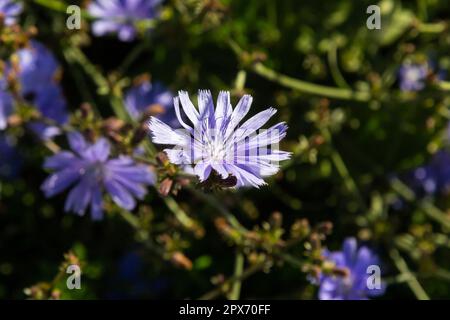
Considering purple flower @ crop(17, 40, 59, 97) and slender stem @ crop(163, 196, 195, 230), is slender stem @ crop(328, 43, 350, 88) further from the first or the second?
purple flower @ crop(17, 40, 59, 97)

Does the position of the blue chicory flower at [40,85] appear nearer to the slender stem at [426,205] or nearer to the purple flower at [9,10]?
the purple flower at [9,10]

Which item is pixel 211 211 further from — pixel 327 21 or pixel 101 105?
pixel 327 21

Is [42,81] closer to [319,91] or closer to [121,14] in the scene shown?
[121,14]

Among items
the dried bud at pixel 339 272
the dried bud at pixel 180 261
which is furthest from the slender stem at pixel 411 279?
the dried bud at pixel 180 261

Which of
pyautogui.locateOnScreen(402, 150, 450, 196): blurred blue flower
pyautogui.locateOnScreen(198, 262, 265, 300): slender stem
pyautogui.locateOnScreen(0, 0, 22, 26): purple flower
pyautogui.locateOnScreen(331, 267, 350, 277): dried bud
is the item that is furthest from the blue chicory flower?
pyautogui.locateOnScreen(402, 150, 450, 196): blurred blue flower

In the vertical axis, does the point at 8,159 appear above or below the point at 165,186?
above

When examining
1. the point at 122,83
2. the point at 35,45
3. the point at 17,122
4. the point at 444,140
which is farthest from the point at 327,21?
the point at 17,122

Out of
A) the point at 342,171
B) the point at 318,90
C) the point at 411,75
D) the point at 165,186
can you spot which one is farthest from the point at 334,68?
the point at 165,186
